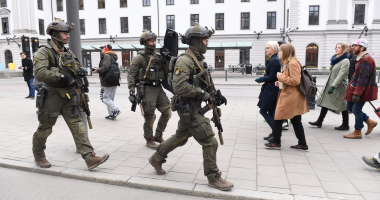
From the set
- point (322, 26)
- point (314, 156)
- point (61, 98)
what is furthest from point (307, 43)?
point (61, 98)

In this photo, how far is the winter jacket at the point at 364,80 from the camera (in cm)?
496

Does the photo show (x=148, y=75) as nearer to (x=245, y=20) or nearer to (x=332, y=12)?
(x=245, y=20)

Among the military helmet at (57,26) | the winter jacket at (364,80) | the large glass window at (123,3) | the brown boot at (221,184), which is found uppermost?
the large glass window at (123,3)

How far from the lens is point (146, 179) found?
3.49 m

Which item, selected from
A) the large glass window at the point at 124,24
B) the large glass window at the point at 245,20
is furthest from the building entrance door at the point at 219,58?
the large glass window at the point at 124,24

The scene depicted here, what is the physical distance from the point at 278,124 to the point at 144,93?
7.68ft

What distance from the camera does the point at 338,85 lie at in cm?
564

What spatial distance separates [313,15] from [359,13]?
197 inches

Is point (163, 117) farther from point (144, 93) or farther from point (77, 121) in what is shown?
point (77, 121)

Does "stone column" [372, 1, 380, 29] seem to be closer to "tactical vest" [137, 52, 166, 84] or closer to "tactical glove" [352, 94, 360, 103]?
"tactical glove" [352, 94, 360, 103]

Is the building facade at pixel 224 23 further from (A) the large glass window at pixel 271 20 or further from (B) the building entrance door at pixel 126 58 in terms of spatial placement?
(B) the building entrance door at pixel 126 58

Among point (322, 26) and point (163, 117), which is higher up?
point (322, 26)

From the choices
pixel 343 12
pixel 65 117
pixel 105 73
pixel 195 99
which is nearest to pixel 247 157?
pixel 195 99

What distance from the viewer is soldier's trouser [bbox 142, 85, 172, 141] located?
4609 mm
